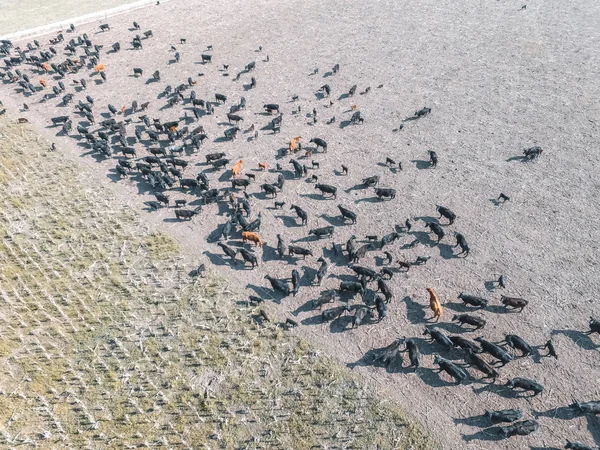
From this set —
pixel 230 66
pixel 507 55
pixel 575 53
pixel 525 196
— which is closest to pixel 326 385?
pixel 525 196

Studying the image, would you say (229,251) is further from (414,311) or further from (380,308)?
(414,311)

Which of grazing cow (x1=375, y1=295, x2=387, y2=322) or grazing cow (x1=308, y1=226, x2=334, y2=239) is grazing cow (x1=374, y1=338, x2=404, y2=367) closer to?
grazing cow (x1=375, y1=295, x2=387, y2=322)

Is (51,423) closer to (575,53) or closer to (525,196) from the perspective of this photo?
(525,196)

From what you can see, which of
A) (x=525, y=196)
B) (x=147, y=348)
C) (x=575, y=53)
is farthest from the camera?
(x=575, y=53)

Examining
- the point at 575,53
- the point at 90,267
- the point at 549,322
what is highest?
the point at 575,53

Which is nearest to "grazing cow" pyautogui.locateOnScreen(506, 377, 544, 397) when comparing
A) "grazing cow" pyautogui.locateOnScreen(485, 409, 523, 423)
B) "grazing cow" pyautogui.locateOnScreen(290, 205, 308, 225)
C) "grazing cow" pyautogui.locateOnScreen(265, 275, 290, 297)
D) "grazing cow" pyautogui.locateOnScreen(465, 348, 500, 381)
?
"grazing cow" pyautogui.locateOnScreen(465, 348, 500, 381)

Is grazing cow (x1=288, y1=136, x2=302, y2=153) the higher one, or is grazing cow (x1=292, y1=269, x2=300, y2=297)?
grazing cow (x1=288, y1=136, x2=302, y2=153)
